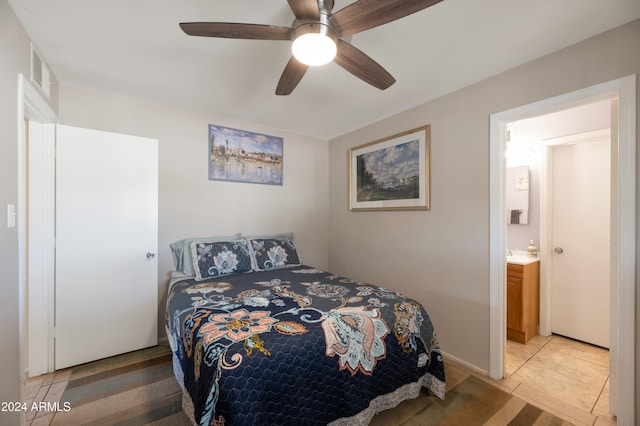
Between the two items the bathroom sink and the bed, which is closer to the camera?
the bed

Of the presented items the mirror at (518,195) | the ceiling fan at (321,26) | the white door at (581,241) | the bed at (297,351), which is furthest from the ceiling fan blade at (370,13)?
the white door at (581,241)

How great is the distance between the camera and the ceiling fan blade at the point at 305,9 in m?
1.18

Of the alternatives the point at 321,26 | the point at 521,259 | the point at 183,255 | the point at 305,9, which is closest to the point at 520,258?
the point at 521,259

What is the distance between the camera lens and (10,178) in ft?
4.74

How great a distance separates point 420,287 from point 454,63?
79.9 inches

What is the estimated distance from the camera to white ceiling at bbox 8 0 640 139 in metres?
1.48

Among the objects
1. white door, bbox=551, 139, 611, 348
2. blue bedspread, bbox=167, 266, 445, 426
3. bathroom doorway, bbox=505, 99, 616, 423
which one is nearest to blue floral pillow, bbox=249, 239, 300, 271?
blue bedspread, bbox=167, 266, 445, 426

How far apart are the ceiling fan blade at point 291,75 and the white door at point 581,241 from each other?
3.05m

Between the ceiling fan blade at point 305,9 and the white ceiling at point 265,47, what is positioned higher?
the white ceiling at point 265,47

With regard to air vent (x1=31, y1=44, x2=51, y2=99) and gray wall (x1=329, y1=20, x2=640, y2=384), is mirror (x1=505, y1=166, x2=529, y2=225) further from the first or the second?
air vent (x1=31, y1=44, x2=51, y2=99)

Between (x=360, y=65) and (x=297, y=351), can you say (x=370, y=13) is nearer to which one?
(x=360, y=65)

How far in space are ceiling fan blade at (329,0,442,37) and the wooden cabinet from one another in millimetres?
2679

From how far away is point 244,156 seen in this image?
3197 mm

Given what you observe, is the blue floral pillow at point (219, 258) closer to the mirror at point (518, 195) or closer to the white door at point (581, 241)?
the mirror at point (518, 195)
